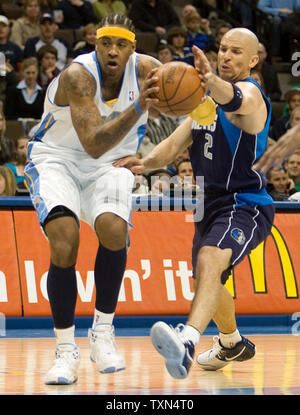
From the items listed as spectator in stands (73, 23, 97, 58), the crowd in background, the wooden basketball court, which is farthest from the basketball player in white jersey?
spectator in stands (73, 23, 97, 58)

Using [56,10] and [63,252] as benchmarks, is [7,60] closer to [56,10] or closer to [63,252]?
[56,10]

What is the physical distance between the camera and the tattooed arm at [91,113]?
4891mm

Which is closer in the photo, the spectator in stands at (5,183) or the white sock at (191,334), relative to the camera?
the white sock at (191,334)

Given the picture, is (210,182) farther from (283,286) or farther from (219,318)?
(283,286)

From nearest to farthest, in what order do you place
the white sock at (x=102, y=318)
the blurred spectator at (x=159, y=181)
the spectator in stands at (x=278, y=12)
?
the white sock at (x=102, y=318) < the blurred spectator at (x=159, y=181) < the spectator in stands at (x=278, y=12)

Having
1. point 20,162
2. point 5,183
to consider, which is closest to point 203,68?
point 5,183

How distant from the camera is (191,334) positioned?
489cm

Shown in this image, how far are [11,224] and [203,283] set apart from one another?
3424 millimetres

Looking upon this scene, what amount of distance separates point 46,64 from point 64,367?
8039 mm

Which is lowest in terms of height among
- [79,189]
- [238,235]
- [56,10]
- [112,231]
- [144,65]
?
[238,235]

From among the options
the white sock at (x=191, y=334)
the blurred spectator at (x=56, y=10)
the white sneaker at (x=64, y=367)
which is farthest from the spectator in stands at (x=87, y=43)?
the white sock at (x=191, y=334)

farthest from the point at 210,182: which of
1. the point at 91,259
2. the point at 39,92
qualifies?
the point at 39,92

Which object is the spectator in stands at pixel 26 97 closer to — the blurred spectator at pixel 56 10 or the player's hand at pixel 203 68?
the blurred spectator at pixel 56 10

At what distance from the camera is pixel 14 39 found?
13492mm
